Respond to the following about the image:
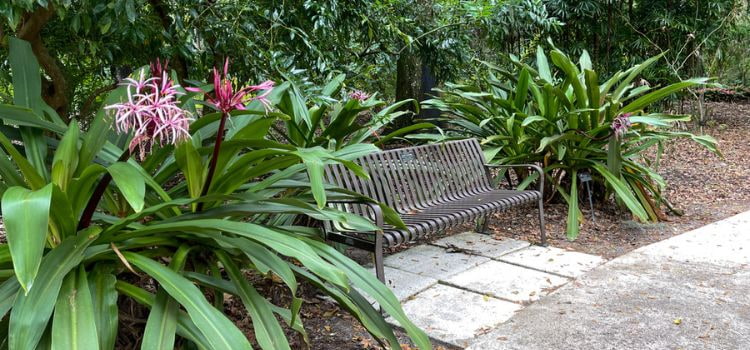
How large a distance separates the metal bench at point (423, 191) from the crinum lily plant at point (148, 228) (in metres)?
0.81

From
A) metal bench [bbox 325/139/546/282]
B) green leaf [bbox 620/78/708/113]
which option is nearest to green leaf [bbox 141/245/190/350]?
metal bench [bbox 325/139/546/282]

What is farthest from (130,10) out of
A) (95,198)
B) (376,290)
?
(376,290)

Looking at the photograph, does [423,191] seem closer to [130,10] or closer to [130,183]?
[130,10]

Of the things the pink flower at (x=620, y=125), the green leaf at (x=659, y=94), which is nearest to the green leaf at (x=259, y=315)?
the pink flower at (x=620, y=125)

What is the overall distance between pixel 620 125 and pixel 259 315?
152 inches

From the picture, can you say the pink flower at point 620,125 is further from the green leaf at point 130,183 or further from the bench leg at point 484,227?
the green leaf at point 130,183

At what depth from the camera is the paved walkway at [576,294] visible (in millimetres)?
3045

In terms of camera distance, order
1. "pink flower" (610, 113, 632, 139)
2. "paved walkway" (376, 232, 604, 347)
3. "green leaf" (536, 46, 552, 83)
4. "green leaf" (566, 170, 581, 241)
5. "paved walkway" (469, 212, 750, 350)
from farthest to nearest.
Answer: "green leaf" (536, 46, 552, 83), "pink flower" (610, 113, 632, 139), "green leaf" (566, 170, 581, 241), "paved walkway" (376, 232, 604, 347), "paved walkway" (469, 212, 750, 350)

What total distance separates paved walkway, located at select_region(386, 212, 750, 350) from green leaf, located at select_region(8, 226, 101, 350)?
1.68 metres

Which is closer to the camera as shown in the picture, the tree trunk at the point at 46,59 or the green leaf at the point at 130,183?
the green leaf at the point at 130,183

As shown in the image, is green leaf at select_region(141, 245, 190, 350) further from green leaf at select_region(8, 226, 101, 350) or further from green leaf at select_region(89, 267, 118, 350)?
green leaf at select_region(8, 226, 101, 350)

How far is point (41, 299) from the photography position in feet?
5.85

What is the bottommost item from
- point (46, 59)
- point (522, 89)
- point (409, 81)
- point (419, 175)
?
point (419, 175)

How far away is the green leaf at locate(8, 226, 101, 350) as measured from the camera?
1718mm
